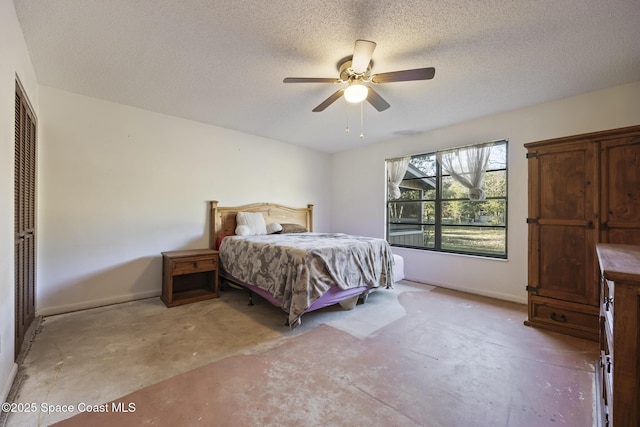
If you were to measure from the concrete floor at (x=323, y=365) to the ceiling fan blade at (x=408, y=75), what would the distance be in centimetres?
222

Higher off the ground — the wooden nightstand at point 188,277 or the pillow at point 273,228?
the pillow at point 273,228

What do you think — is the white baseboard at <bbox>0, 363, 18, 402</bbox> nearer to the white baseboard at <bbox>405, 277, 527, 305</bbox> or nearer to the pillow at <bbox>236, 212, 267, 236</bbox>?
the pillow at <bbox>236, 212, 267, 236</bbox>

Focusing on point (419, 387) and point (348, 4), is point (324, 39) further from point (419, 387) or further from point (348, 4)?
point (419, 387)

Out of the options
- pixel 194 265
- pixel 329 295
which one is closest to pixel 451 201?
pixel 329 295

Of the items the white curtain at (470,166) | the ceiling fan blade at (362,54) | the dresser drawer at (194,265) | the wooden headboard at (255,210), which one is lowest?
the dresser drawer at (194,265)

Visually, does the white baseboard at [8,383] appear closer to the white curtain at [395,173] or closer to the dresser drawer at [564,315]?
the dresser drawer at [564,315]

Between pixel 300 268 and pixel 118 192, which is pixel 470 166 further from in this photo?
pixel 118 192

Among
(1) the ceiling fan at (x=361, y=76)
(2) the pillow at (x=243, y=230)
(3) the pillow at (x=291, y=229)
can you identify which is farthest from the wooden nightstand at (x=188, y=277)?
(1) the ceiling fan at (x=361, y=76)

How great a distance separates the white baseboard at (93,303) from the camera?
9.64 ft

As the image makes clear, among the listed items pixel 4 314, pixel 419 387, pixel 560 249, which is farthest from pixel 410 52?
pixel 4 314

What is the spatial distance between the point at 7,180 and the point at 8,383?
128 cm

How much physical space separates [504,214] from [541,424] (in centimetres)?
283

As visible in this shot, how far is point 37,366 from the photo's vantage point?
1967 mm

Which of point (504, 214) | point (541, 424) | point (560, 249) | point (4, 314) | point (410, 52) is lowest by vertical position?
point (541, 424)
